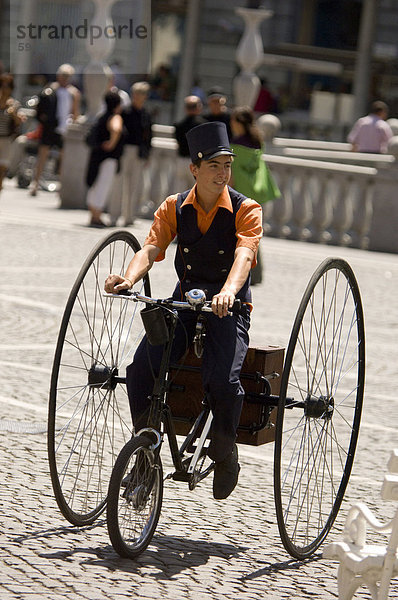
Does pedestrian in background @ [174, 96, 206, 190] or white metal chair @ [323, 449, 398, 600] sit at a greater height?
pedestrian in background @ [174, 96, 206, 190]

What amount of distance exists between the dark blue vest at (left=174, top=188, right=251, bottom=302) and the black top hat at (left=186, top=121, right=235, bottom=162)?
0.69 ft

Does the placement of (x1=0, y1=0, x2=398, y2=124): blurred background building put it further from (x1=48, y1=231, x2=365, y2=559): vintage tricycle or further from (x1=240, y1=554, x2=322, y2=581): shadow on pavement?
(x1=240, y1=554, x2=322, y2=581): shadow on pavement

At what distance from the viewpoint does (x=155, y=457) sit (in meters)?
5.07

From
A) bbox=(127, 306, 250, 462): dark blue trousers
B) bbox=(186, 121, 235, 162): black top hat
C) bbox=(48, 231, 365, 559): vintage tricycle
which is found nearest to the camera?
bbox=(48, 231, 365, 559): vintage tricycle

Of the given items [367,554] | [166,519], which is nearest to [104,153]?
[166,519]

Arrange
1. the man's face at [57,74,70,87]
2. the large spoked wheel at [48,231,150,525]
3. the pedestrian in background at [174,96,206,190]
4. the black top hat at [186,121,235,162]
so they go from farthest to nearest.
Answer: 1. the man's face at [57,74,70,87]
2. the pedestrian in background at [174,96,206,190]
3. the black top hat at [186,121,235,162]
4. the large spoked wheel at [48,231,150,525]

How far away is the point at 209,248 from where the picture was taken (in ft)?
18.1

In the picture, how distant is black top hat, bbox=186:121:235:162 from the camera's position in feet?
17.8

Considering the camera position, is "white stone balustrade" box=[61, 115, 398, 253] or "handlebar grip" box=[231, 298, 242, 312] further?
"white stone balustrade" box=[61, 115, 398, 253]

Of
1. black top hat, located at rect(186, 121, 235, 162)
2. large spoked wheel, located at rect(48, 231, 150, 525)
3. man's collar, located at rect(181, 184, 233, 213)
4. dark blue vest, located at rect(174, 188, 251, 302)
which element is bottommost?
large spoked wheel, located at rect(48, 231, 150, 525)

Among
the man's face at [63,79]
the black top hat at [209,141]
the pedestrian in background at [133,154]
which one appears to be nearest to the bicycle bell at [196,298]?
the black top hat at [209,141]

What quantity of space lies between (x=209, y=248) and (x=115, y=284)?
0.49 meters

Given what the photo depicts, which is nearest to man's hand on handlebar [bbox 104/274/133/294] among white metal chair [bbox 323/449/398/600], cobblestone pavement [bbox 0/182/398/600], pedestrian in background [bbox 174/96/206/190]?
cobblestone pavement [bbox 0/182/398/600]

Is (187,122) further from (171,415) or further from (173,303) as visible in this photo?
(173,303)
